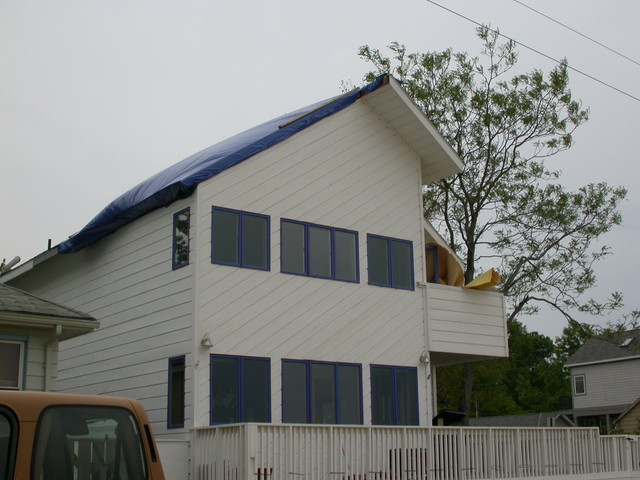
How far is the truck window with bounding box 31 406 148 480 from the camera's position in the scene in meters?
5.55

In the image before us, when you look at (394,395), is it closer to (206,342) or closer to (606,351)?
(206,342)

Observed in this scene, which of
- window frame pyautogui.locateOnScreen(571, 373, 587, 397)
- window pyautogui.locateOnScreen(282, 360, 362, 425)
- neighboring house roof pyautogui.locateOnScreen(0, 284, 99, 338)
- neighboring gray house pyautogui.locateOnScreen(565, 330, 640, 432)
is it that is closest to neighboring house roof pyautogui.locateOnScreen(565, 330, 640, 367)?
neighboring gray house pyautogui.locateOnScreen(565, 330, 640, 432)

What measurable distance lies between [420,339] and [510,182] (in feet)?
36.6

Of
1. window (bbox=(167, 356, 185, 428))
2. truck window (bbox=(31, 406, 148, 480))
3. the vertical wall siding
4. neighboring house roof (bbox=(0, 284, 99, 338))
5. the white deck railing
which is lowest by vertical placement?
the white deck railing

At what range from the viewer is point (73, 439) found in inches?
224

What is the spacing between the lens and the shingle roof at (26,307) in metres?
12.2

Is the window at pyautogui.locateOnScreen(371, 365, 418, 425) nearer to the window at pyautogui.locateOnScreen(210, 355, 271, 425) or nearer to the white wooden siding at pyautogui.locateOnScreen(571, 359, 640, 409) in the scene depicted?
the window at pyautogui.locateOnScreen(210, 355, 271, 425)

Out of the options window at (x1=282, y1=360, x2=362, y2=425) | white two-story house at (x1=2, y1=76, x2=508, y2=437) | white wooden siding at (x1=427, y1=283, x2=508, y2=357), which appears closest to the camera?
white two-story house at (x1=2, y1=76, x2=508, y2=437)

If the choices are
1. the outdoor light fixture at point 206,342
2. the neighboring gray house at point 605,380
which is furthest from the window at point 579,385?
the outdoor light fixture at point 206,342

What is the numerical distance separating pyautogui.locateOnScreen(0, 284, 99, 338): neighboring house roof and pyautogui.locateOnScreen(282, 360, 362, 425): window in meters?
4.15

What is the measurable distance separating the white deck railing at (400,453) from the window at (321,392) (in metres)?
1.37

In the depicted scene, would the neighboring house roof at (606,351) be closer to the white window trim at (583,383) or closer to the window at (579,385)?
the white window trim at (583,383)

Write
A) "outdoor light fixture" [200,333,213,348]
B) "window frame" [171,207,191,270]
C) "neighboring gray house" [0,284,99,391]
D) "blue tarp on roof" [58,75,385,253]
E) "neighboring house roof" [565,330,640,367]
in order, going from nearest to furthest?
"neighboring gray house" [0,284,99,391]
"outdoor light fixture" [200,333,213,348]
"window frame" [171,207,191,270]
"blue tarp on roof" [58,75,385,253]
"neighboring house roof" [565,330,640,367]

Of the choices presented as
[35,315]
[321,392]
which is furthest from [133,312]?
[321,392]
